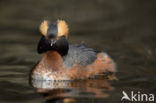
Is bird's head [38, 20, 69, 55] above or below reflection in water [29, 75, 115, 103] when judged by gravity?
above

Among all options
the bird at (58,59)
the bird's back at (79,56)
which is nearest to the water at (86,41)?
the bird at (58,59)

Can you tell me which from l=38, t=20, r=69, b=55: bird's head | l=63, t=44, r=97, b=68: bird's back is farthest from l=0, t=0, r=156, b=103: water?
l=38, t=20, r=69, b=55: bird's head

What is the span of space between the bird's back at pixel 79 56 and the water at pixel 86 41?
0.63 m

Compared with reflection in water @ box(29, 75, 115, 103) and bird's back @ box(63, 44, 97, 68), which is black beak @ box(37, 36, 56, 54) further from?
reflection in water @ box(29, 75, 115, 103)

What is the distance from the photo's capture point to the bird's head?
12.4 m

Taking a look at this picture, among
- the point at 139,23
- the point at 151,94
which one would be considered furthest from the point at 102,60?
the point at 139,23

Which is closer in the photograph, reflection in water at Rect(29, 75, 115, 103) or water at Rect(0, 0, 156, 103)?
reflection in water at Rect(29, 75, 115, 103)

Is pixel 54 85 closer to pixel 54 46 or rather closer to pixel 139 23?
pixel 54 46

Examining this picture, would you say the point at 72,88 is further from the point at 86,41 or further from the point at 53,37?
the point at 86,41

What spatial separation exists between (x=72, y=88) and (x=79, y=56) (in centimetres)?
147

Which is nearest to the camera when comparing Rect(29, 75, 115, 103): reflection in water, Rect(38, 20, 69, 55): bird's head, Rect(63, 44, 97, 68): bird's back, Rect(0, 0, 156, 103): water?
Rect(29, 75, 115, 103): reflection in water

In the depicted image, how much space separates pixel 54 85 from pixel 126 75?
2.35 m

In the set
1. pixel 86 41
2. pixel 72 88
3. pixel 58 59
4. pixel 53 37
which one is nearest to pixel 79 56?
pixel 58 59

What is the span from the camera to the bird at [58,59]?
12.4 meters
